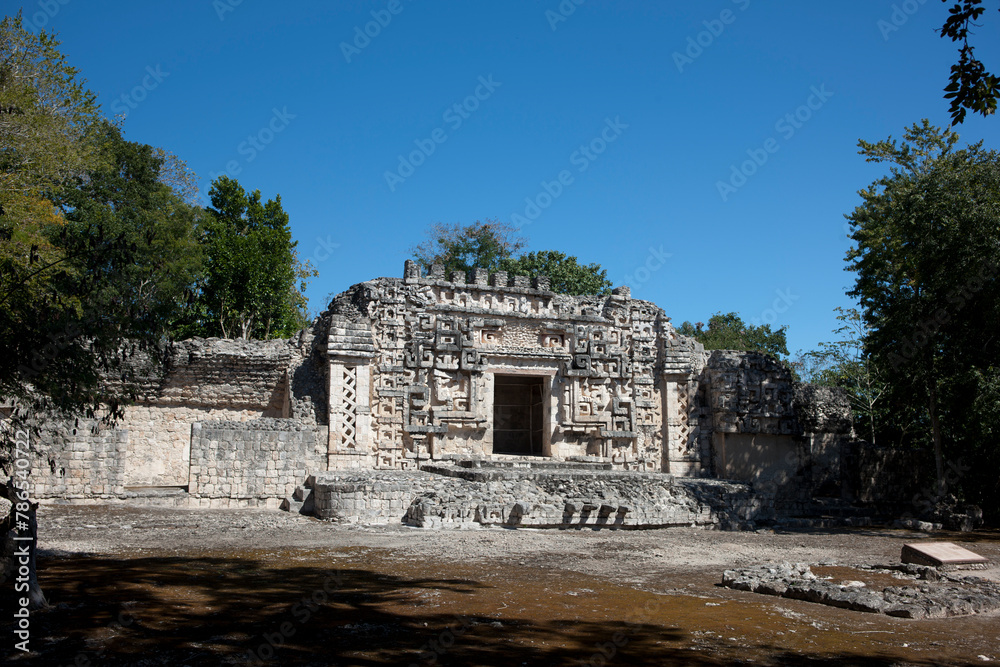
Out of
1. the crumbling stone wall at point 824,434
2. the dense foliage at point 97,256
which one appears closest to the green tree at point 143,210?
the dense foliage at point 97,256

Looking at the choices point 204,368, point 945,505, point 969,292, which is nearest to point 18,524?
point 204,368

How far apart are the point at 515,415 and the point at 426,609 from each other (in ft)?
54.1

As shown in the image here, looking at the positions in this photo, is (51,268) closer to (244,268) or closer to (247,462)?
(247,462)

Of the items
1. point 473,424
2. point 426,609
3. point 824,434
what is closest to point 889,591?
point 426,609

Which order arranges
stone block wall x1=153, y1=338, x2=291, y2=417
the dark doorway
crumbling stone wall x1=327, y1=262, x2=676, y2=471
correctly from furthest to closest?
the dark doorway
crumbling stone wall x1=327, y1=262, x2=676, y2=471
stone block wall x1=153, y1=338, x2=291, y2=417

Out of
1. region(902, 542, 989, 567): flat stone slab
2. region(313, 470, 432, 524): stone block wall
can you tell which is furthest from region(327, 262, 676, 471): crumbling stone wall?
region(902, 542, 989, 567): flat stone slab

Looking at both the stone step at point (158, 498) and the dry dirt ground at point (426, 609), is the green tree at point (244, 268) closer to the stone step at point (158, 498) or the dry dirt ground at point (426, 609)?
the stone step at point (158, 498)

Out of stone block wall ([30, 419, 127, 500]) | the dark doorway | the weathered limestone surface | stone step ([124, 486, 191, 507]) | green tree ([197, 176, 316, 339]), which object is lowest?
the weathered limestone surface

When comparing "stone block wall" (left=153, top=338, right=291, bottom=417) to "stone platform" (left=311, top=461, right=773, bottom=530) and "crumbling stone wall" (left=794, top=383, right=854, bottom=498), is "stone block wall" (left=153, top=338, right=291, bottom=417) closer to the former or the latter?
"stone platform" (left=311, top=461, right=773, bottom=530)

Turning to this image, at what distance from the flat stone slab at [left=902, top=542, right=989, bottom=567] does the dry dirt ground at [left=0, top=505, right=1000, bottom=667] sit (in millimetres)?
345

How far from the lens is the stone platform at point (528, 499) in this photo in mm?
13242

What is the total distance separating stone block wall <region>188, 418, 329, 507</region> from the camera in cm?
1412

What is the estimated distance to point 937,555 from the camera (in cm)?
1000

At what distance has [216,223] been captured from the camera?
27844 mm
